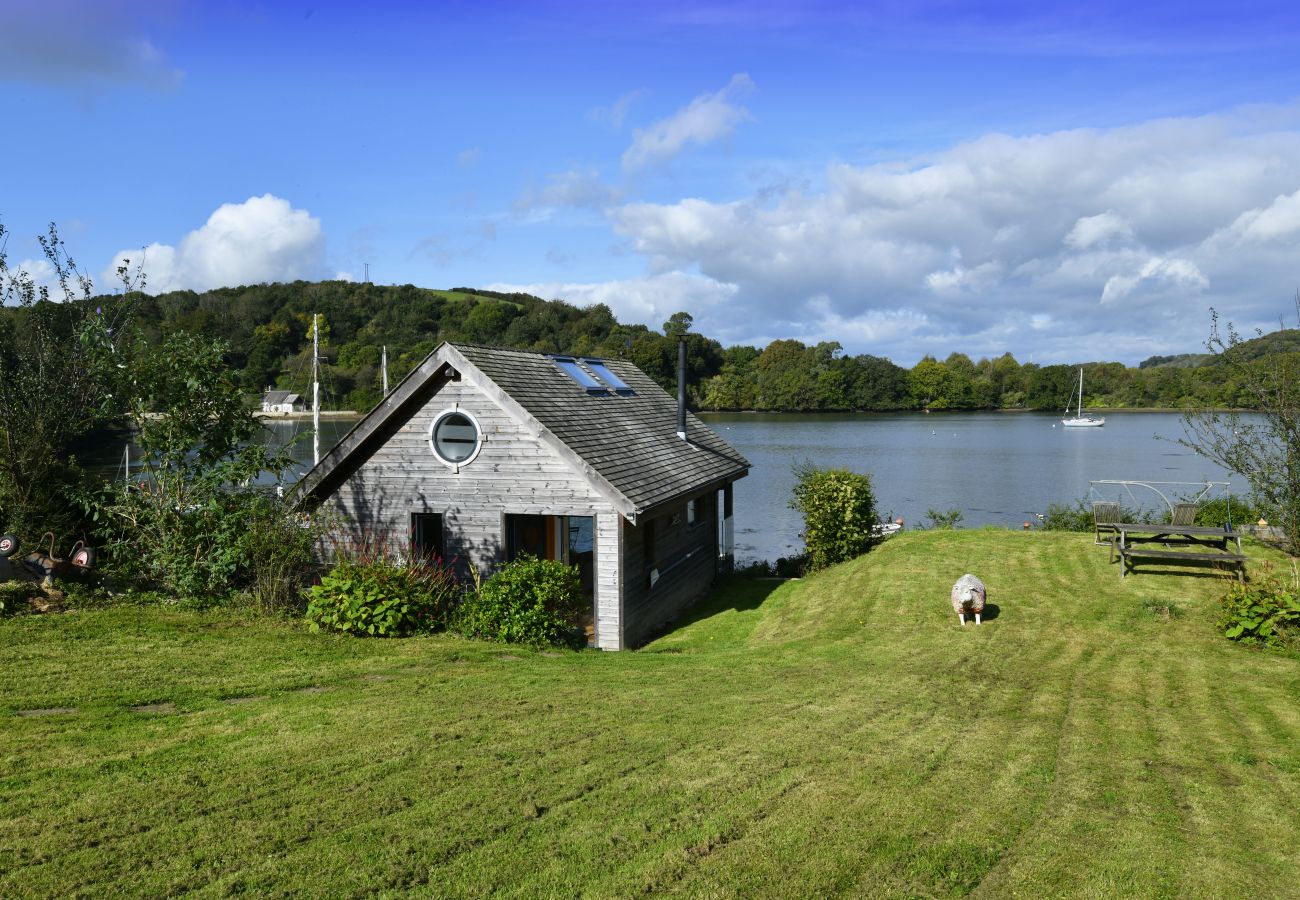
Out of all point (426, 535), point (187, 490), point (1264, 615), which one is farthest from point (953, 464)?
point (187, 490)

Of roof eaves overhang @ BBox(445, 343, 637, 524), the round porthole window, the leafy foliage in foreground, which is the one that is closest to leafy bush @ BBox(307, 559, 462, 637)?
the leafy foliage in foreground

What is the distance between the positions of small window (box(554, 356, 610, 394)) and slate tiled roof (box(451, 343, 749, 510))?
0.58ft

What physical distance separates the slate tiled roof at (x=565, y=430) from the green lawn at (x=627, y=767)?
10.7 ft

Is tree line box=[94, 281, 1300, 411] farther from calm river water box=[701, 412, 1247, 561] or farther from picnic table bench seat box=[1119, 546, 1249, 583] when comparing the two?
picnic table bench seat box=[1119, 546, 1249, 583]

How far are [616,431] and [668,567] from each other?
291cm

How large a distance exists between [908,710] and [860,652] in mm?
3953

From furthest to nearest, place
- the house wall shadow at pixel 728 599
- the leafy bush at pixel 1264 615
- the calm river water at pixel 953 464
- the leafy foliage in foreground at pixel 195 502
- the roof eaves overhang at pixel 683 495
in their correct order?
1. the calm river water at pixel 953 464
2. the house wall shadow at pixel 728 599
3. the roof eaves overhang at pixel 683 495
4. the leafy foliage in foreground at pixel 195 502
5. the leafy bush at pixel 1264 615

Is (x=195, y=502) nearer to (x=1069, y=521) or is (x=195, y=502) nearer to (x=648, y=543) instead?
(x=648, y=543)

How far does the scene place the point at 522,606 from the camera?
548 inches

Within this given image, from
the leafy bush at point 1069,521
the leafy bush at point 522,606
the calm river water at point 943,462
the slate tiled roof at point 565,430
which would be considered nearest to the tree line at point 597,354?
the calm river water at point 943,462

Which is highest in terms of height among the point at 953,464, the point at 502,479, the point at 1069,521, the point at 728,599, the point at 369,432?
the point at 369,432

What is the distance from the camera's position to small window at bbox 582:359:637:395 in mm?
21016

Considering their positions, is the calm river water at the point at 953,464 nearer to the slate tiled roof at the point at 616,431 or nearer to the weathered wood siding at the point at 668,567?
the weathered wood siding at the point at 668,567

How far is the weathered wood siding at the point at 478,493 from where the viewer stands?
49.7 feet
